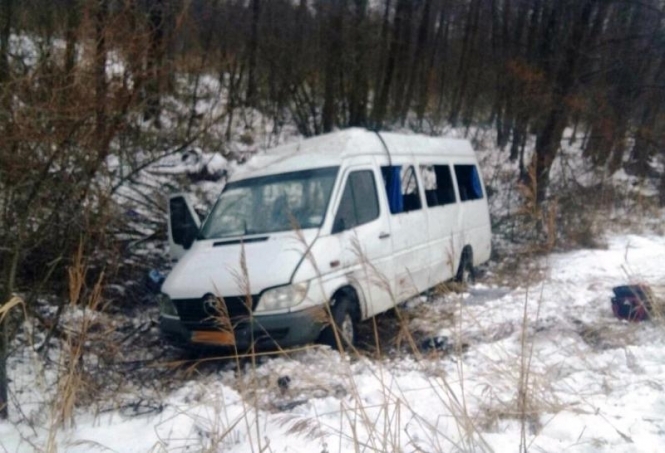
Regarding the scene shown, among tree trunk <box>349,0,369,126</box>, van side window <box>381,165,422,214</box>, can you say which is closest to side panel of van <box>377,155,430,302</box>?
van side window <box>381,165,422,214</box>

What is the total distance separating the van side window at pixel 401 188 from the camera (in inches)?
279

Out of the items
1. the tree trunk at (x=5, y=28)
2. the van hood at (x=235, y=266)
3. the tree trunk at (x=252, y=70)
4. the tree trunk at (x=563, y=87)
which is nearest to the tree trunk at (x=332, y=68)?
the tree trunk at (x=252, y=70)

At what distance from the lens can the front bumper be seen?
539 cm

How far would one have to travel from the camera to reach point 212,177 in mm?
13695

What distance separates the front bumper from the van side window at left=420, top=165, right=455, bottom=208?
120 inches

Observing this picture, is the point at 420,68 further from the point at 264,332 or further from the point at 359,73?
the point at 264,332

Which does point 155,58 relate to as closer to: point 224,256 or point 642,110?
point 224,256

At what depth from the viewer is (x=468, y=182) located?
9.41 metres

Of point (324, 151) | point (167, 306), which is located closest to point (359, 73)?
point (324, 151)

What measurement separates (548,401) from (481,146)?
16.6 meters

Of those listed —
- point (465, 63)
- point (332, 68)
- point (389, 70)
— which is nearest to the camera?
point (332, 68)

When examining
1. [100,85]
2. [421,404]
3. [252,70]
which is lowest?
[421,404]

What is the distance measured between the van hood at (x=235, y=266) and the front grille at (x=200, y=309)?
5cm

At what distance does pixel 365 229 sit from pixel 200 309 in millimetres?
1858
